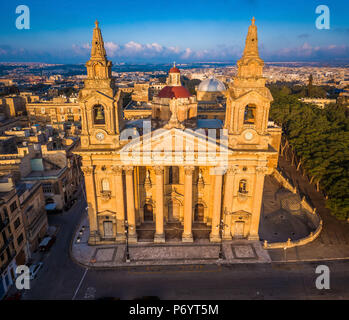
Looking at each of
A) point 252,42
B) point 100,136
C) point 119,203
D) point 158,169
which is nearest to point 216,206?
point 158,169

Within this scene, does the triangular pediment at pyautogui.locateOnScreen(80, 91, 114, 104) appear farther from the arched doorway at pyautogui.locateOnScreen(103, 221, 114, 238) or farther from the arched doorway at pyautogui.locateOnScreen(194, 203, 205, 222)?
the arched doorway at pyautogui.locateOnScreen(194, 203, 205, 222)

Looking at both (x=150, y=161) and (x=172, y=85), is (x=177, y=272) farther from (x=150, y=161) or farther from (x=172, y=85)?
(x=172, y=85)

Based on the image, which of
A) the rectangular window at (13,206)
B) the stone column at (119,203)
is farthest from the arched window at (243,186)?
the rectangular window at (13,206)

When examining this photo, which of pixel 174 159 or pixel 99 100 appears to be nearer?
pixel 99 100

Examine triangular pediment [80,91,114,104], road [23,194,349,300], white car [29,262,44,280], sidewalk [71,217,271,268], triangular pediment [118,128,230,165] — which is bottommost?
road [23,194,349,300]

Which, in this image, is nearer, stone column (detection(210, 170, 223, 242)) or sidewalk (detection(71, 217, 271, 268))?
sidewalk (detection(71, 217, 271, 268))

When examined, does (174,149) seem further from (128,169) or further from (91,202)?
(91,202)

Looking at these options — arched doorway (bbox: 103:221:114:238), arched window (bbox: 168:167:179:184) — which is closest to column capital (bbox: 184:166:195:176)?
arched window (bbox: 168:167:179:184)
